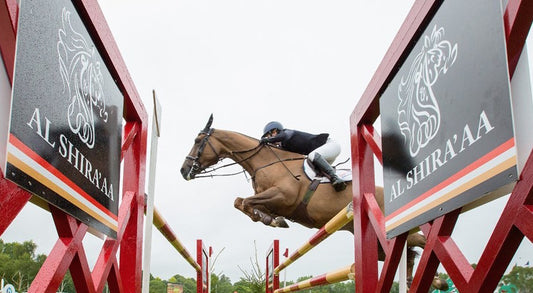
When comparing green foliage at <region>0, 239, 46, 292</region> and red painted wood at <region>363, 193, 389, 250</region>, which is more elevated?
green foliage at <region>0, 239, 46, 292</region>

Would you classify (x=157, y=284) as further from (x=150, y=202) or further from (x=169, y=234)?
(x=150, y=202)

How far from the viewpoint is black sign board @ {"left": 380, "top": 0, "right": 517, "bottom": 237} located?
1.03m

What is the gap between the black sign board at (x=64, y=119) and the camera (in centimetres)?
102

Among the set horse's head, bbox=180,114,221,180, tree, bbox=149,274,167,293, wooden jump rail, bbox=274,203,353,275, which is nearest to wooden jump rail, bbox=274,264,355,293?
wooden jump rail, bbox=274,203,353,275

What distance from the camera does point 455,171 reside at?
120cm

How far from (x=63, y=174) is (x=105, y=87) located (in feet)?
1.69

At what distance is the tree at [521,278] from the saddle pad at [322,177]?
3.56 meters

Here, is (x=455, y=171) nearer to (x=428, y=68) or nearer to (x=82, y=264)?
(x=428, y=68)

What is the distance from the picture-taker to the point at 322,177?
483 centimetres

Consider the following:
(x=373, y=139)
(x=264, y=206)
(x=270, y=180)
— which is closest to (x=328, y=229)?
(x=373, y=139)

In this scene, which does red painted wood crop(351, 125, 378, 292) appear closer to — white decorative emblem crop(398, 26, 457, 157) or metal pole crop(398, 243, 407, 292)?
metal pole crop(398, 243, 407, 292)

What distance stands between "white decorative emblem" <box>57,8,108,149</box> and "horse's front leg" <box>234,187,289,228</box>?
3.31 meters

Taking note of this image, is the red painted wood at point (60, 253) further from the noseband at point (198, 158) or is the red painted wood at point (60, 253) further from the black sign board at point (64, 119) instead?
the noseband at point (198, 158)

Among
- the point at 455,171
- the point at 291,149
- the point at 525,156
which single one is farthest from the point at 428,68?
the point at 291,149
